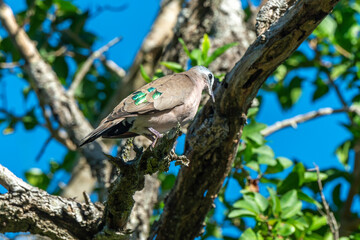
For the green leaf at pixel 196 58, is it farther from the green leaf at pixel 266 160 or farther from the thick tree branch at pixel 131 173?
the thick tree branch at pixel 131 173

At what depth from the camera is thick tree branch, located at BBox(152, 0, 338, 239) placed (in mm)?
3432

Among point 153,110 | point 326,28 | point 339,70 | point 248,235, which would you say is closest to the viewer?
point 153,110

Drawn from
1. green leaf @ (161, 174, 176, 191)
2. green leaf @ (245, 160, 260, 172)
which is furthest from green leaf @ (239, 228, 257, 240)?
green leaf @ (161, 174, 176, 191)

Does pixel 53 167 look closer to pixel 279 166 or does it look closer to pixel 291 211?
pixel 279 166

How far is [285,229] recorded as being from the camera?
4.49 meters

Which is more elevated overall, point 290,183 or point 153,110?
point 290,183

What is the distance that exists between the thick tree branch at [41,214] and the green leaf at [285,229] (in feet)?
5.34

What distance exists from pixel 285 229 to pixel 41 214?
6.86ft

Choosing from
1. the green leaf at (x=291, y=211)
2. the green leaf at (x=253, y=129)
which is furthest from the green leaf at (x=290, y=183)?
the green leaf at (x=253, y=129)

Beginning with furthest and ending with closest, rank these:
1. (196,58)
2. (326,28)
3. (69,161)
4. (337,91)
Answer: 1. (69,161)
2. (337,91)
3. (326,28)
4. (196,58)

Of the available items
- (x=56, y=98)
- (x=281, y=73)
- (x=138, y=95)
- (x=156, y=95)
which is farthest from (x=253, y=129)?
(x=56, y=98)

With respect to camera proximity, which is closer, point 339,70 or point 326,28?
point 326,28

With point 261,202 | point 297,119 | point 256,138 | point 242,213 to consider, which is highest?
point 297,119

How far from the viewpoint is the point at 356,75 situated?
6.11 m
